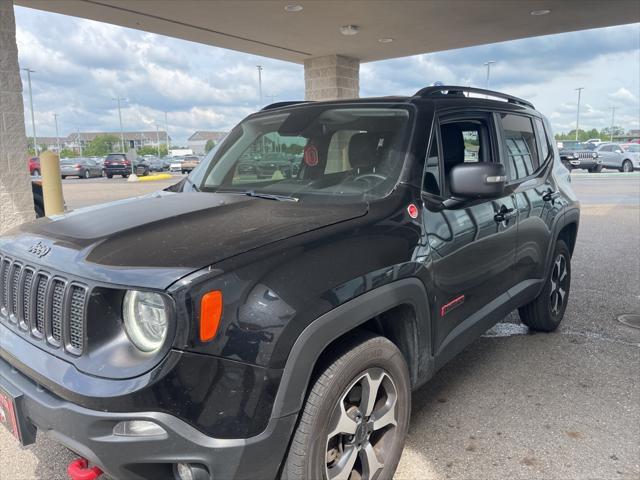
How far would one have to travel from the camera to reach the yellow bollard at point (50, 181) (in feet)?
21.0

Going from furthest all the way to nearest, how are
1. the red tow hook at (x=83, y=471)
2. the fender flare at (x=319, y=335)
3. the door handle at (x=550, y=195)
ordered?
the door handle at (x=550, y=195)
the red tow hook at (x=83, y=471)
the fender flare at (x=319, y=335)

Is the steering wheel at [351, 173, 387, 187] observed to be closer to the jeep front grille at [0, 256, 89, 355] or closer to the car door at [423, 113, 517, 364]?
the car door at [423, 113, 517, 364]

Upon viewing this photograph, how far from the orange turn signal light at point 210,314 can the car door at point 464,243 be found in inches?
50.4

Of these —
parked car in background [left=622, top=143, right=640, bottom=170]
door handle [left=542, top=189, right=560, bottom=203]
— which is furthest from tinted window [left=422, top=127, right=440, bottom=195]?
parked car in background [left=622, top=143, right=640, bottom=170]

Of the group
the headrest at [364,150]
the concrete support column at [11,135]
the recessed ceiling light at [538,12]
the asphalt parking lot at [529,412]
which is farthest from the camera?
the recessed ceiling light at [538,12]

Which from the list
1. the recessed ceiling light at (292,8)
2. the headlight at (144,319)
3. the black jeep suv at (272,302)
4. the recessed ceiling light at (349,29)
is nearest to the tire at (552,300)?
the black jeep suv at (272,302)

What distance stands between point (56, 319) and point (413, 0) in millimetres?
7456

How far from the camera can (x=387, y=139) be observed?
2.96 m

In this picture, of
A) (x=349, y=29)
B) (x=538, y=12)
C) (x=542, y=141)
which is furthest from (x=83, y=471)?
(x=538, y=12)

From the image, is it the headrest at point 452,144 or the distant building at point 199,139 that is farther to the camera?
the distant building at point 199,139

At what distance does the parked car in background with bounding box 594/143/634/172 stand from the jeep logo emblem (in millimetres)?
32028

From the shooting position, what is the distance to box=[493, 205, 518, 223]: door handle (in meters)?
3.33

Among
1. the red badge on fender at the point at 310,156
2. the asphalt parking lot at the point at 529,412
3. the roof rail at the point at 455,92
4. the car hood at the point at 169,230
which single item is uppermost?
the roof rail at the point at 455,92

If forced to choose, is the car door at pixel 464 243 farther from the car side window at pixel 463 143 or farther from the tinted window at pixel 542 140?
the tinted window at pixel 542 140
